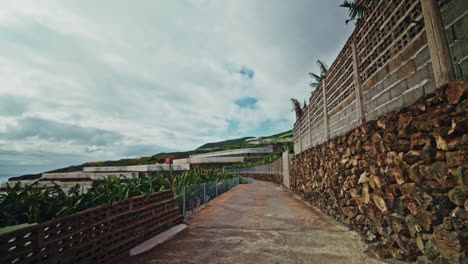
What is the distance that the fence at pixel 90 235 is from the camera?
2523mm

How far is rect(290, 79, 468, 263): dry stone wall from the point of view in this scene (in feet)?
7.06

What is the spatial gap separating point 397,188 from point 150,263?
4.04 meters

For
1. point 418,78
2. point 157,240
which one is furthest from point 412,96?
point 157,240

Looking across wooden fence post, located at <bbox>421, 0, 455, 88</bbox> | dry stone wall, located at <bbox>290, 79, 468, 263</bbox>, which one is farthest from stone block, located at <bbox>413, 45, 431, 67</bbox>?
dry stone wall, located at <bbox>290, 79, 468, 263</bbox>

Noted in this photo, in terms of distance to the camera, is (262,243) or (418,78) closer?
(418,78)

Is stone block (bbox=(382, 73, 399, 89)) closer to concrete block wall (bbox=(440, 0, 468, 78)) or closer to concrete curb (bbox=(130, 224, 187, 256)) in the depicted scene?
concrete block wall (bbox=(440, 0, 468, 78))

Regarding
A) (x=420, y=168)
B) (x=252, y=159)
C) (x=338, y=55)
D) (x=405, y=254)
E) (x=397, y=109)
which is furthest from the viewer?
(x=252, y=159)

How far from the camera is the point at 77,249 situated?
123 inches

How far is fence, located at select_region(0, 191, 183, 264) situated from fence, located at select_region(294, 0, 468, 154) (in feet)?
17.0

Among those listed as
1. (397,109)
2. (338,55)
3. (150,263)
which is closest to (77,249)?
(150,263)

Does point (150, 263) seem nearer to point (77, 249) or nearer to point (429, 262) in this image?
point (77, 249)

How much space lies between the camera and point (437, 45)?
2.41m

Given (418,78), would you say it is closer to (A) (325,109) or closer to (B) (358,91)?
(B) (358,91)

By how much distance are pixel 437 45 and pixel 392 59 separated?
3.22 ft
